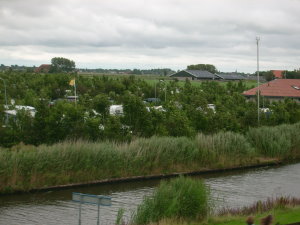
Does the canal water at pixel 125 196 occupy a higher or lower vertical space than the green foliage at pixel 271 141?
lower

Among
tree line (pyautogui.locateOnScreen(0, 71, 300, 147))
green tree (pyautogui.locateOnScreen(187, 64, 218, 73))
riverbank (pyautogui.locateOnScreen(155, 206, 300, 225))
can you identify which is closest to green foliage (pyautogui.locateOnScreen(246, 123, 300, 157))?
tree line (pyautogui.locateOnScreen(0, 71, 300, 147))

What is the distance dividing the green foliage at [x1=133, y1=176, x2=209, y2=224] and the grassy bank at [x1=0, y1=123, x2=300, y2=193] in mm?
12206

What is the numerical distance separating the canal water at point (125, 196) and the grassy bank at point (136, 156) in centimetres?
111

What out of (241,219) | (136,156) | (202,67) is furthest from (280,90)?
(202,67)

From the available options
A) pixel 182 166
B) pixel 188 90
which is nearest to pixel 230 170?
pixel 182 166

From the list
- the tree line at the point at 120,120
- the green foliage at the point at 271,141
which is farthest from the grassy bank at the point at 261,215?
the green foliage at the point at 271,141

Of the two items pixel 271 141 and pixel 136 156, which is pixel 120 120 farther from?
pixel 271 141

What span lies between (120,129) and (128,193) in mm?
9563

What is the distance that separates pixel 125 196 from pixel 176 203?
9977mm

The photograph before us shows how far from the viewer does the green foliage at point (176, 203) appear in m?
19.6

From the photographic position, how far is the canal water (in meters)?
24.1

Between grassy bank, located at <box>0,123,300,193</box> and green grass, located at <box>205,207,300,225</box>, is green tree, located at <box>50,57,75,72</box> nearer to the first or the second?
grassy bank, located at <box>0,123,300,193</box>

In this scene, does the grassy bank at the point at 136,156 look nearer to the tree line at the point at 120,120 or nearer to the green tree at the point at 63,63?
the tree line at the point at 120,120

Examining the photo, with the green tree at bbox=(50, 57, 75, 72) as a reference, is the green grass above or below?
below
